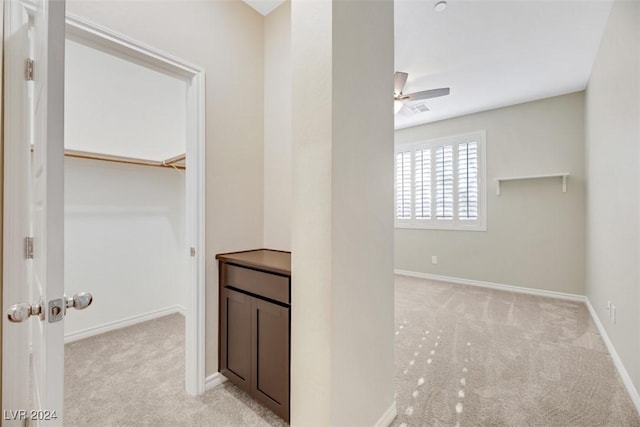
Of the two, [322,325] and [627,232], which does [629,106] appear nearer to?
[627,232]

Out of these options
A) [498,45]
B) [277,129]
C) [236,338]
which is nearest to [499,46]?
[498,45]

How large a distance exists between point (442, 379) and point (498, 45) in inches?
120

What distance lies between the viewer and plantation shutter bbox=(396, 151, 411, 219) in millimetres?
5406

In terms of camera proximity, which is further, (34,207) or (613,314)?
(613,314)

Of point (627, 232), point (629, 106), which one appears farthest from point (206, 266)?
point (629, 106)

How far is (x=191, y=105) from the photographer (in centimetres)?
193

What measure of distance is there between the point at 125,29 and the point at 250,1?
100cm

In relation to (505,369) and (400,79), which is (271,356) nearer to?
(505,369)

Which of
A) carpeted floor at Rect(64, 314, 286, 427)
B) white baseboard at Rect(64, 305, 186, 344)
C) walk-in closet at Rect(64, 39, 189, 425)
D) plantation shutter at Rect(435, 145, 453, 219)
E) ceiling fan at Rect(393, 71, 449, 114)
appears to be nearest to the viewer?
carpeted floor at Rect(64, 314, 286, 427)

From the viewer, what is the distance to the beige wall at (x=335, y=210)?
1201 millimetres

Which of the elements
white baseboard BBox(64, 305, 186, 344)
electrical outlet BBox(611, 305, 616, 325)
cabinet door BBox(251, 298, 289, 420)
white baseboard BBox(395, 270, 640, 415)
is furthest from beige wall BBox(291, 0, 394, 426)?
white baseboard BBox(64, 305, 186, 344)

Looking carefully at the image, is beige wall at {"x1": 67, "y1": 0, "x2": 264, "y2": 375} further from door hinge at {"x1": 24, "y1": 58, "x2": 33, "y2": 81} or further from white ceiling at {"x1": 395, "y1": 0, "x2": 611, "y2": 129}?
white ceiling at {"x1": 395, "y1": 0, "x2": 611, "y2": 129}

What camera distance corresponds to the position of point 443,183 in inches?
196

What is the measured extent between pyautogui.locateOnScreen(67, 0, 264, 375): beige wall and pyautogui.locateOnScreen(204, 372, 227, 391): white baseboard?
0.04 meters
